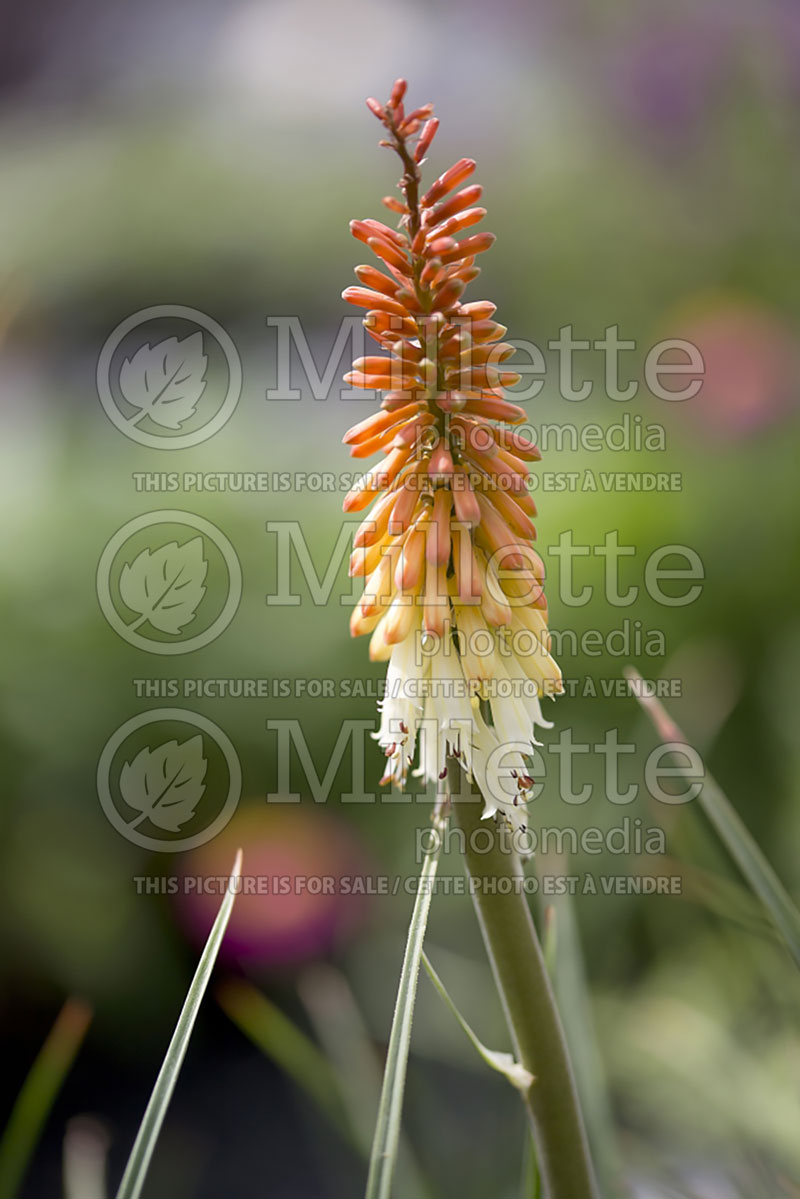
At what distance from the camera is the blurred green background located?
2.31 m

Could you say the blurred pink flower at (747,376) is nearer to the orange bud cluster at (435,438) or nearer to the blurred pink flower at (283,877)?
the blurred pink flower at (283,877)

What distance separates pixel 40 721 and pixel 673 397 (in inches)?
116

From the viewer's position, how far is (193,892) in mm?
3307

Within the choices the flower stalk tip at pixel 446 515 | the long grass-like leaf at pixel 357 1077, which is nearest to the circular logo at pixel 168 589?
the long grass-like leaf at pixel 357 1077

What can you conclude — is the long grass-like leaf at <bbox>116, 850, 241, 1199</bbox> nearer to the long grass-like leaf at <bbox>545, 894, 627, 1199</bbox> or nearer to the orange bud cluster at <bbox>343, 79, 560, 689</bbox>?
the orange bud cluster at <bbox>343, 79, 560, 689</bbox>

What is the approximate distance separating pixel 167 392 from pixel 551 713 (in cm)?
218

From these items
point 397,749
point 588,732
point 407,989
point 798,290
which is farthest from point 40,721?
point 798,290

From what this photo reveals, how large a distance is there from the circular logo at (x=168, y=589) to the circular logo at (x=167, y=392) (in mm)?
697

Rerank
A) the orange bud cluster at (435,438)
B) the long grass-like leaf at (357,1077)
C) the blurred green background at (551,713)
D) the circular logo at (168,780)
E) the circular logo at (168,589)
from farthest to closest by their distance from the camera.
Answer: the circular logo at (168,589)
the circular logo at (168,780)
the blurred green background at (551,713)
the long grass-like leaf at (357,1077)
the orange bud cluster at (435,438)

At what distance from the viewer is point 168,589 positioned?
3.53 metres

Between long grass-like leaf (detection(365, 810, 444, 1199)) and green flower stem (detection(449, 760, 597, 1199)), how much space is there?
5.9 inches

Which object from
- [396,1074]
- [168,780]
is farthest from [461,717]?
[168,780]

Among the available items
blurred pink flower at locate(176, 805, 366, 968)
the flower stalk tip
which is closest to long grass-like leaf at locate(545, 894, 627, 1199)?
the flower stalk tip

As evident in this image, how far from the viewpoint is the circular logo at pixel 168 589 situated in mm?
3502
